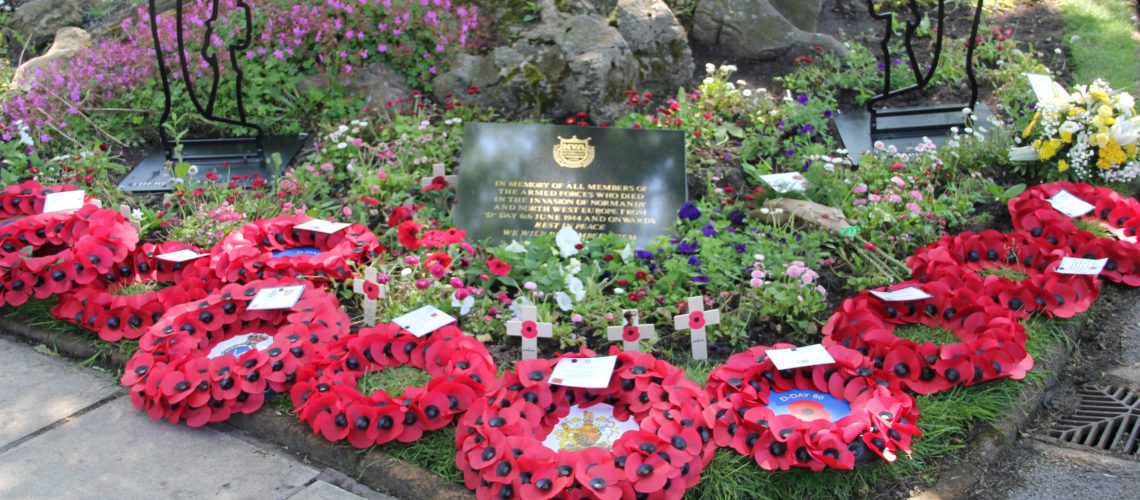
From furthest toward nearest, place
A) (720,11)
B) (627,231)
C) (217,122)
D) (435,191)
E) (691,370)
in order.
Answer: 1. (720,11)
2. (217,122)
3. (435,191)
4. (627,231)
5. (691,370)

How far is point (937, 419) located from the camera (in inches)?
144

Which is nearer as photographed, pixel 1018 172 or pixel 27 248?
pixel 27 248

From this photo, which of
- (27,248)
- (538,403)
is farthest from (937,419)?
(27,248)

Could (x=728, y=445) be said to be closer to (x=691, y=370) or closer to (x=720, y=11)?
(x=691, y=370)

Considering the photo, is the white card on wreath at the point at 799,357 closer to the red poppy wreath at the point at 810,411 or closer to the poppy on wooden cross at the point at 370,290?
the red poppy wreath at the point at 810,411

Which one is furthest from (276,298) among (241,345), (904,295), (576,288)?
(904,295)

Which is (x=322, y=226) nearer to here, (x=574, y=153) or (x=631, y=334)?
(x=574, y=153)

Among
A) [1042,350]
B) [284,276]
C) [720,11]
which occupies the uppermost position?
[720,11]

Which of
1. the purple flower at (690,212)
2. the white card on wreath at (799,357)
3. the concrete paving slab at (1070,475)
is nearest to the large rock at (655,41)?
the purple flower at (690,212)

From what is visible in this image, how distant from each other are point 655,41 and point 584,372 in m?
3.37

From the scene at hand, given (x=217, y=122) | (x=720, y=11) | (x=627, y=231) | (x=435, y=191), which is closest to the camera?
(x=627, y=231)

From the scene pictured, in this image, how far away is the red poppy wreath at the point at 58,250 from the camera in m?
4.63

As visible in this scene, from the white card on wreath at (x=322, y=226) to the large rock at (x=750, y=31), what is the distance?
10.5ft

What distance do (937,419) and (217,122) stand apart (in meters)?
4.62
